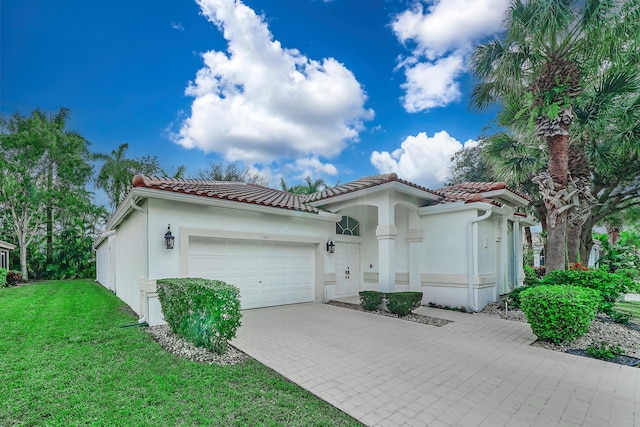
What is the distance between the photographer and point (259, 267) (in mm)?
9828

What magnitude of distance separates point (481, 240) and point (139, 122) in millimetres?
18859

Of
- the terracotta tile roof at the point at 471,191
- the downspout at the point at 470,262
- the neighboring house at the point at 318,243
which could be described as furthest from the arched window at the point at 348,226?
the downspout at the point at 470,262

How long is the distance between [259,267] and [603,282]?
9.86 meters

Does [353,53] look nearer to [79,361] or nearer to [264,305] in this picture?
[264,305]

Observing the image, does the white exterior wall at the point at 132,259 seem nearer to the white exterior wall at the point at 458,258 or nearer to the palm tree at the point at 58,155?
the white exterior wall at the point at 458,258

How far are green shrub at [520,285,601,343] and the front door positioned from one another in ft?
22.7

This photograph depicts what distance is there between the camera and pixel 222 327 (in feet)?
17.3

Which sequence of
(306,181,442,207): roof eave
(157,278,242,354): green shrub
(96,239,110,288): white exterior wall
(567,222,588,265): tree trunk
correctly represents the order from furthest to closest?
1. (96,239,110,288): white exterior wall
2. (567,222,588,265): tree trunk
3. (306,181,442,207): roof eave
4. (157,278,242,354): green shrub

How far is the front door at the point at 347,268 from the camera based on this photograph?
1227 centimetres

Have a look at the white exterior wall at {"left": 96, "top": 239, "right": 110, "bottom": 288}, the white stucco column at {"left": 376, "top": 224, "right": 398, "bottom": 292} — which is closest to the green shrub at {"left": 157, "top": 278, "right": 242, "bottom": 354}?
the white stucco column at {"left": 376, "top": 224, "right": 398, "bottom": 292}

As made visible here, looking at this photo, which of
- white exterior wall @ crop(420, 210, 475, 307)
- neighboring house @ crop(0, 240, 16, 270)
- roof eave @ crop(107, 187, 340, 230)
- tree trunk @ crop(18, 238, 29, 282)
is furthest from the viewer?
tree trunk @ crop(18, 238, 29, 282)

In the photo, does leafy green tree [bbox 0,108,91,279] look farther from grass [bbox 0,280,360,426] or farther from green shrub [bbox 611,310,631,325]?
green shrub [bbox 611,310,631,325]

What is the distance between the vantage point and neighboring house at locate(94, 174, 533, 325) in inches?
312

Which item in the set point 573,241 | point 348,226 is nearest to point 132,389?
point 348,226
